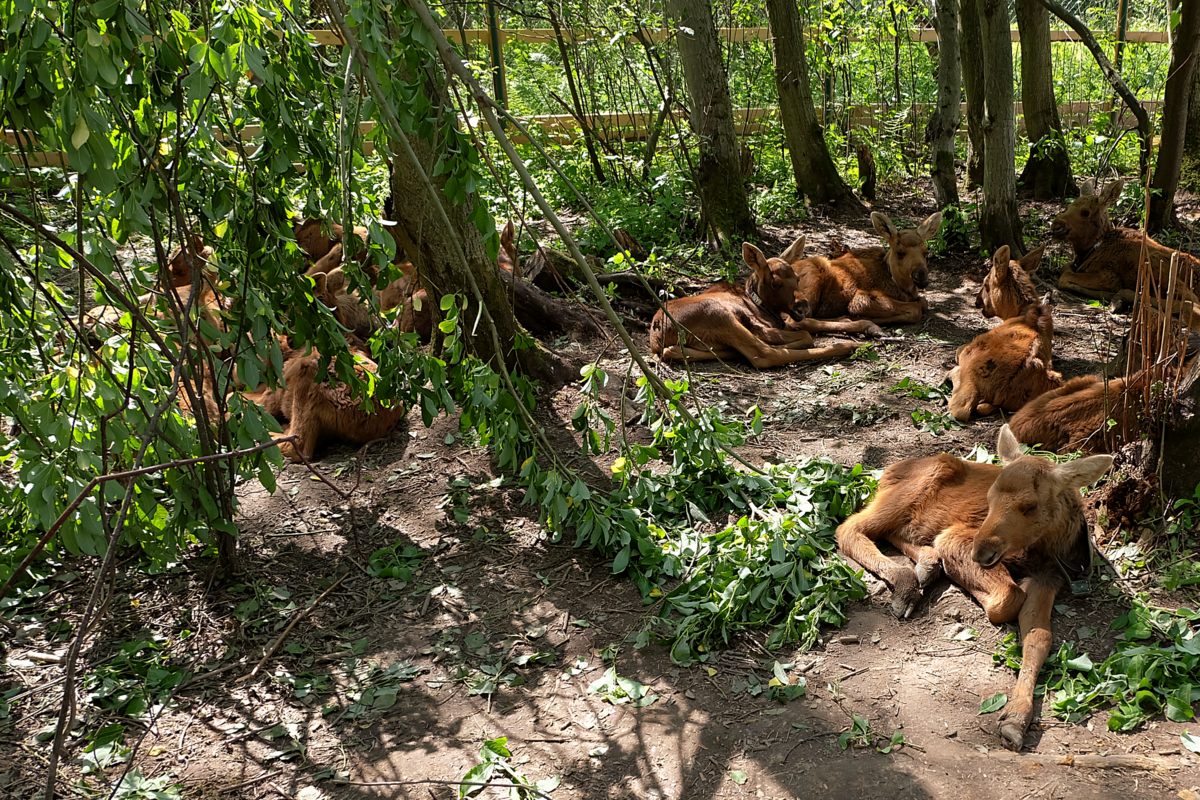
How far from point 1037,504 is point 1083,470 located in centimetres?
25

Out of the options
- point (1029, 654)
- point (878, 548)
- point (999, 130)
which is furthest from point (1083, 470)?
point (999, 130)

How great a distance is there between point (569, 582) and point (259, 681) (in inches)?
60.9

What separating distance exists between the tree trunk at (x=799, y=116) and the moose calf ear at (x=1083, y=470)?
25.9ft

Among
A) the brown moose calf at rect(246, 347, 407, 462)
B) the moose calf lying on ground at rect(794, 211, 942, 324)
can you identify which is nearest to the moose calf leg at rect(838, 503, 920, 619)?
the brown moose calf at rect(246, 347, 407, 462)

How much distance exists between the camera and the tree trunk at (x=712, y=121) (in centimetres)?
898

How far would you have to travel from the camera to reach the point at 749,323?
753cm

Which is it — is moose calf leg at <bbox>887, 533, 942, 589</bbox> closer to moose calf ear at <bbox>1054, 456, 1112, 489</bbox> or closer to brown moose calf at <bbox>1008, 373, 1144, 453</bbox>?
moose calf ear at <bbox>1054, 456, 1112, 489</bbox>

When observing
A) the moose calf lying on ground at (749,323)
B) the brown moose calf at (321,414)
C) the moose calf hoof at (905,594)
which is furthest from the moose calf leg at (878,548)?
the brown moose calf at (321,414)

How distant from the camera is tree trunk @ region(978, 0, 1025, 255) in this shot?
26.0 feet

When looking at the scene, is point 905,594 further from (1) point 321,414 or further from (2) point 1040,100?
(2) point 1040,100

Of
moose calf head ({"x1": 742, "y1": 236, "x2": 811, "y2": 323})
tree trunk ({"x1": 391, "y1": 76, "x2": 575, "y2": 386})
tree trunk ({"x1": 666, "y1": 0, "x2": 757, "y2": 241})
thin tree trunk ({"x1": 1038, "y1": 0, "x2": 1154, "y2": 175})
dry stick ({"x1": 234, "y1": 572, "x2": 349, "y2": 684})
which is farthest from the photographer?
tree trunk ({"x1": 666, "y1": 0, "x2": 757, "y2": 241})

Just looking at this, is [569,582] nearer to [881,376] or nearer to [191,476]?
[191,476]

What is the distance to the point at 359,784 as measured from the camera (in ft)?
10.5

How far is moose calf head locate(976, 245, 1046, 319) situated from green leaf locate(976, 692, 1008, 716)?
4.35m
